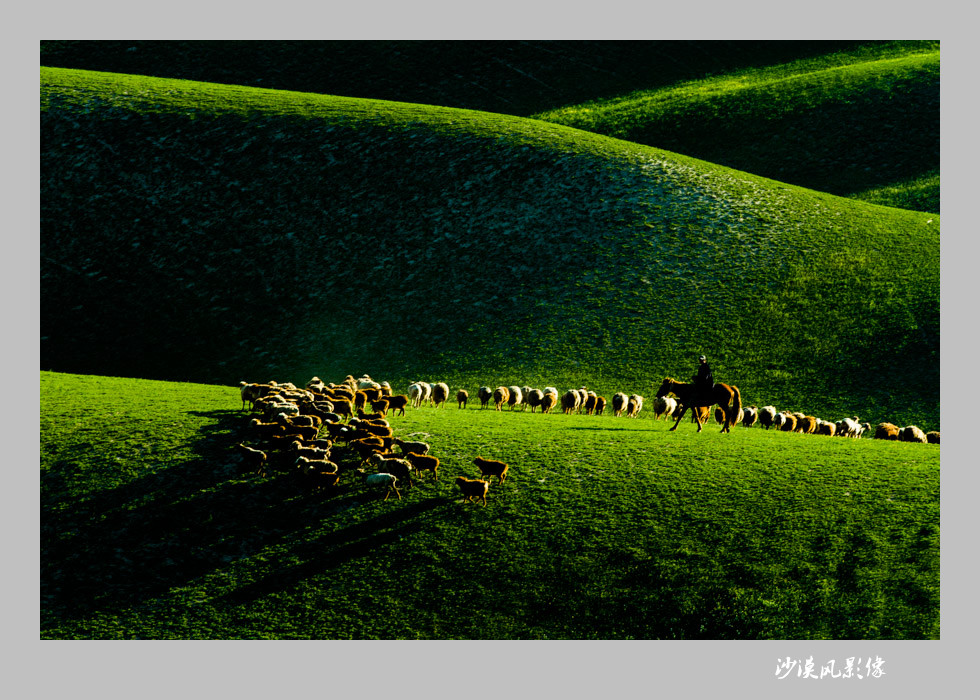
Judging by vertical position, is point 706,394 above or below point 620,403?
above

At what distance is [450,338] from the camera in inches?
1895

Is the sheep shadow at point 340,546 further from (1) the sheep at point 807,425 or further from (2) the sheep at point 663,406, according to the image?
(1) the sheep at point 807,425

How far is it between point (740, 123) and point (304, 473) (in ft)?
259

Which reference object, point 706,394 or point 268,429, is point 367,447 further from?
point 706,394

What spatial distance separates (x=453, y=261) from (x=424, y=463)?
30.8 meters

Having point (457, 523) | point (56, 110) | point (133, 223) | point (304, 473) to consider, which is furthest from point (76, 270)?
point (457, 523)

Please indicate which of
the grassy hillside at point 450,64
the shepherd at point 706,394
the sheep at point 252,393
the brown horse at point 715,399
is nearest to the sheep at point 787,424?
the brown horse at point 715,399

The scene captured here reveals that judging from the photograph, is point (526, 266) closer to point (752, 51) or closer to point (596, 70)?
point (596, 70)

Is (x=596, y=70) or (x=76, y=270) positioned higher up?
(x=596, y=70)

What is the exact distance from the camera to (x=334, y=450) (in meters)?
25.8

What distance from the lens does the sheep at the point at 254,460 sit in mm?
25062

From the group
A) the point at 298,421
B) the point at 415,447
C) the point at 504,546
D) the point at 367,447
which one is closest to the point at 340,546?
the point at 367,447

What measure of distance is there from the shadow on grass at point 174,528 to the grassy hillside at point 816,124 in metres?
64.7

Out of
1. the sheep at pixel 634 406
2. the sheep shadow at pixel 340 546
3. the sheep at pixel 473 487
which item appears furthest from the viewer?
the sheep at pixel 634 406
